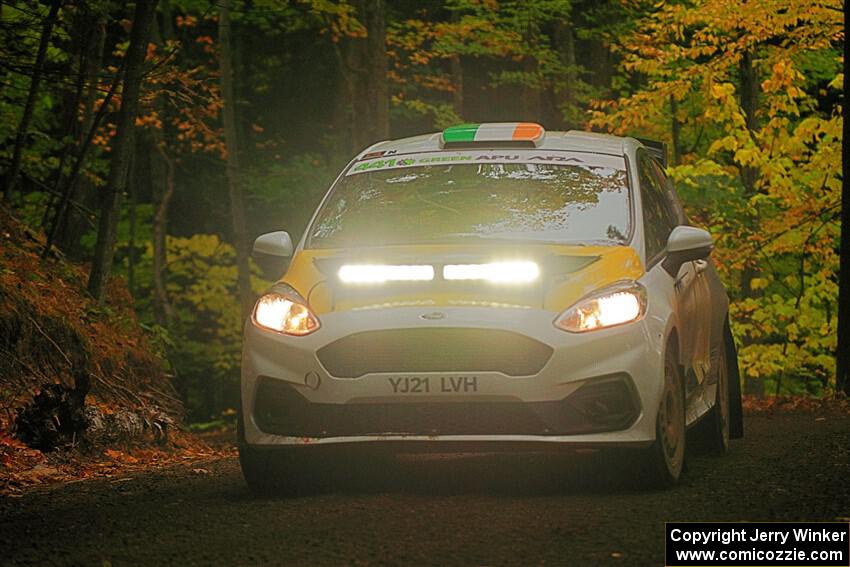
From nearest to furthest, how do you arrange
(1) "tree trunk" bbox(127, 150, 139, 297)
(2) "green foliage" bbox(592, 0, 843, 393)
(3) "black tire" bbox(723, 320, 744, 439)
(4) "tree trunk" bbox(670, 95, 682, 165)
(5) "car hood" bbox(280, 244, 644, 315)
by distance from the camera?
(5) "car hood" bbox(280, 244, 644, 315), (3) "black tire" bbox(723, 320, 744, 439), (2) "green foliage" bbox(592, 0, 843, 393), (4) "tree trunk" bbox(670, 95, 682, 165), (1) "tree trunk" bbox(127, 150, 139, 297)

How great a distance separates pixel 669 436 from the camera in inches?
A: 322

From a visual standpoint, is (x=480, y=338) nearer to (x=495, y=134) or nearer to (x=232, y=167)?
(x=495, y=134)

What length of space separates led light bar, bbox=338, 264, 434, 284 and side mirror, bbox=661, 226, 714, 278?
1.52 meters

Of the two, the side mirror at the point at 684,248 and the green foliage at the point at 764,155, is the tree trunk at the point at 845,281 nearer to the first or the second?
the green foliage at the point at 764,155

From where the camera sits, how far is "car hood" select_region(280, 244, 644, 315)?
25.8 ft

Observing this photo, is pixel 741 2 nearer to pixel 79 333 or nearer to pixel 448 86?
pixel 79 333

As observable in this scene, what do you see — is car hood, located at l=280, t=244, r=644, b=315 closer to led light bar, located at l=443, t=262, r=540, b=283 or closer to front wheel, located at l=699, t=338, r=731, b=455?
led light bar, located at l=443, t=262, r=540, b=283

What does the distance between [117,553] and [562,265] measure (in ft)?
9.15

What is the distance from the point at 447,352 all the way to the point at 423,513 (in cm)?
86

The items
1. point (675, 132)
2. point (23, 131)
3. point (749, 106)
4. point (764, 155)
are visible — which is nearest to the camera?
point (23, 131)

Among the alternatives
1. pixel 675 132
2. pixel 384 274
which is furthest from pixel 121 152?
pixel 675 132

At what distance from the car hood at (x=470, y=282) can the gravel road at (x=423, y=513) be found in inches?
37.6

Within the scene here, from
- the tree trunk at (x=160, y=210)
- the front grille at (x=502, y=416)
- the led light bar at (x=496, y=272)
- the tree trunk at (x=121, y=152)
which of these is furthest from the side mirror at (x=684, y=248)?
the tree trunk at (x=160, y=210)
